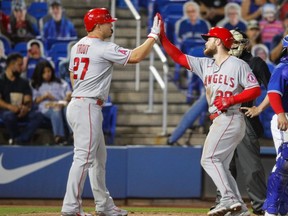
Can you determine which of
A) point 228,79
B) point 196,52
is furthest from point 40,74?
point 228,79

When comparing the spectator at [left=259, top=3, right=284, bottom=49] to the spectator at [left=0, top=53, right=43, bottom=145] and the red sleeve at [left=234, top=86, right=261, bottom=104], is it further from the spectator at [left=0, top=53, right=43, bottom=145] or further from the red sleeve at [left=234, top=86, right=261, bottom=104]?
the red sleeve at [left=234, top=86, right=261, bottom=104]

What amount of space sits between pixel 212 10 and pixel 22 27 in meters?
3.29

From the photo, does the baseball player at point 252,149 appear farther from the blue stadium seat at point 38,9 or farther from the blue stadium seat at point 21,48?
the blue stadium seat at point 38,9

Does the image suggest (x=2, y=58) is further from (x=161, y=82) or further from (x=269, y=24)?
(x=269, y=24)

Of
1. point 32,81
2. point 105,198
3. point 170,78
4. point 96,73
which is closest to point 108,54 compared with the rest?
point 96,73

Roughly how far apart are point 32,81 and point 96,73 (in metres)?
5.10

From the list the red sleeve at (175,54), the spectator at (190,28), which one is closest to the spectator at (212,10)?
the spectator at (190,28)

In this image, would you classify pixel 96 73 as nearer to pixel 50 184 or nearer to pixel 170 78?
pixel 50 184

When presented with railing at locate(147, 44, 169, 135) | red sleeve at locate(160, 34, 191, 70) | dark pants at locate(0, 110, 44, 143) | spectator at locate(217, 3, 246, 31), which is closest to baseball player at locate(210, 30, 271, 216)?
red sleeve at locate(160, 34, 191, 70)

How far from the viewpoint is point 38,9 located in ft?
46.3

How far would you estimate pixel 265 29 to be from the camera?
14477mm

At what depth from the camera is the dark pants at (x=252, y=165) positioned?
930cm

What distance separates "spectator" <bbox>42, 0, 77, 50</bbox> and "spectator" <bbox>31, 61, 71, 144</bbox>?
1038 millimetres

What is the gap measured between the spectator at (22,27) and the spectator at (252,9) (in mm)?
3603
